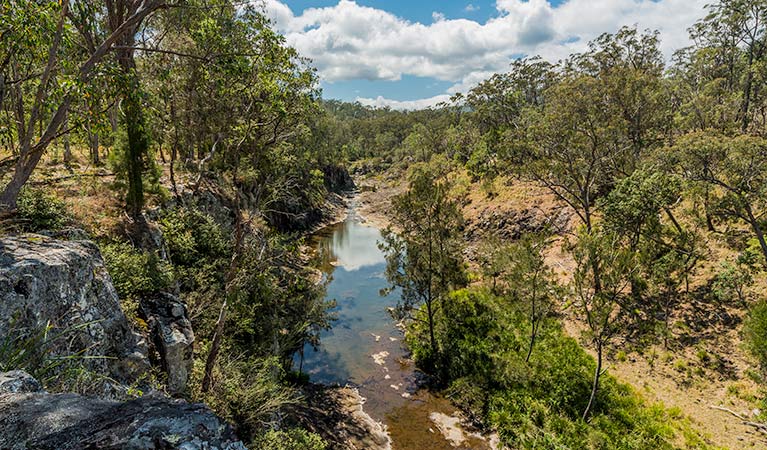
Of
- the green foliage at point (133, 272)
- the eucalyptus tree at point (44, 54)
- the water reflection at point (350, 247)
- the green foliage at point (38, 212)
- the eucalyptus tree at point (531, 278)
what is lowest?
the water reflection at point (350, 247)

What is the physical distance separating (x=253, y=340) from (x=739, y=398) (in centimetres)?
2001

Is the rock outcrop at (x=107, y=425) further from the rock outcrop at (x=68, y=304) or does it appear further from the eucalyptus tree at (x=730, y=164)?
the eucalyptus tree at (x=730, y=164)

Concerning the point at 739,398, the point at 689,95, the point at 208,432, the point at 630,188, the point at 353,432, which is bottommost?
the point at 353,432

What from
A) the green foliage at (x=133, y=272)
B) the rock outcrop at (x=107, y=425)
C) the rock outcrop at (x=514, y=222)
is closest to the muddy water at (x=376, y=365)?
the green foliage at (x=133, y=272)

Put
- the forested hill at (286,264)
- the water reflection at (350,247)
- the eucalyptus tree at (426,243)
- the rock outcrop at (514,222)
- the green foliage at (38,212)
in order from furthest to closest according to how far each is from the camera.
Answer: the water reflection at (350,247) → the rock outcrop at (514,222) → the eucalyptus tree at (426,243) → the green foliage at (38,212) → the forested hill at (286,264)

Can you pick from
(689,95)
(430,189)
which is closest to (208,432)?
(430,189)

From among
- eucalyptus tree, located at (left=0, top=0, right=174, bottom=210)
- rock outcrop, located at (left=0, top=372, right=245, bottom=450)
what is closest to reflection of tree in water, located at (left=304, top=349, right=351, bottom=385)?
eucalyptus tree, located at (left=0, top=0, right=174, bottom=210)

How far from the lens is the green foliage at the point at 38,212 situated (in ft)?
29.7

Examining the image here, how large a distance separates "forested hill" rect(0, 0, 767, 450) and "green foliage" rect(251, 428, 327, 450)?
0.10 m

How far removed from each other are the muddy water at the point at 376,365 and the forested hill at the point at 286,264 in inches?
28.8

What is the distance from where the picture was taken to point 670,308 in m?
21.7

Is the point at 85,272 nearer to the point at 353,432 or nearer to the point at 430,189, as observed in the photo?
the point at 353,432

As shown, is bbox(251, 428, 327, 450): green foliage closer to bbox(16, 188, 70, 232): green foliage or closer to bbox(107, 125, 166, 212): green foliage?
bbox(16, 188, 70, 232): green foliage

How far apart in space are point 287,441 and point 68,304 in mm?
7020
